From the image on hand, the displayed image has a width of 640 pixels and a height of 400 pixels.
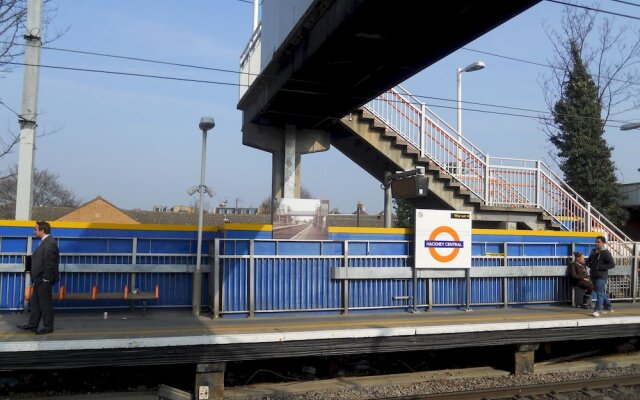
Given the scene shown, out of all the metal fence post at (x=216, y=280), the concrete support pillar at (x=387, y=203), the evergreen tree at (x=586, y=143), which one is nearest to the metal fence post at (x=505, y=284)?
the concrete support pillar at (x=387, y=203)

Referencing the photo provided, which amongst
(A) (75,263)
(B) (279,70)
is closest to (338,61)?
(B) (279,70)

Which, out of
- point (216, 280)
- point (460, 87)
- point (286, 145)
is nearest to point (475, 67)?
point (460, 87)

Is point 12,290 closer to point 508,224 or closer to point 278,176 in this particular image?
point 278,176

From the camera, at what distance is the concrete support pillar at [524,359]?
9.38 metres

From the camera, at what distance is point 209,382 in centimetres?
752

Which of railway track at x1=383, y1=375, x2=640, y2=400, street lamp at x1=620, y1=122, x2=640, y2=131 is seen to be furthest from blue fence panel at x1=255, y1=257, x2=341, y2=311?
street lamp at x1=620, y1=122, x2=640, y2=131

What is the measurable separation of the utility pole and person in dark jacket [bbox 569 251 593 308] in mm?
11340

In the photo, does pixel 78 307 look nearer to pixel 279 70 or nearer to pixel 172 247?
pixel 172 247

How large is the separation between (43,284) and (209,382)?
111 inches

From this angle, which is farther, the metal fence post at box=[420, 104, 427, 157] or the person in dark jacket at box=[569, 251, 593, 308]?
the metal fence post at box=[420, 104, 427, 157]

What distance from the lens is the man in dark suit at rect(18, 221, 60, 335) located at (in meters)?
7.67

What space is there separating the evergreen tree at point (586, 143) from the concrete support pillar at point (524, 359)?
1685 cm

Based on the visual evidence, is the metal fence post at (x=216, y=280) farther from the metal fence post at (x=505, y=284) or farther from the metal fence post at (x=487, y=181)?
the metal fence post at (x=487, y=181)

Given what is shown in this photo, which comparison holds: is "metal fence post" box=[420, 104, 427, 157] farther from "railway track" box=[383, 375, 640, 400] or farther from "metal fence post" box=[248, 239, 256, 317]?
"railway track" box=[383, 375, 640, 400]
